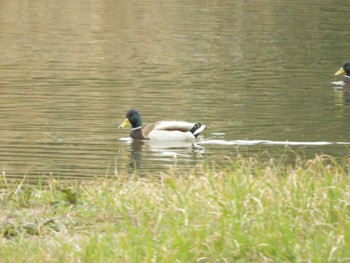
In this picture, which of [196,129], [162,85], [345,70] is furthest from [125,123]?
[345,70]

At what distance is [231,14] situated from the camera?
44.7 meters

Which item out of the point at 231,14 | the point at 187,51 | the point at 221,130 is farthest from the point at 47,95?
Result: the point at 231,14

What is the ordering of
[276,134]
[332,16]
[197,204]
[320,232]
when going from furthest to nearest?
[332,16], [276,134], [197,204], [320,232]

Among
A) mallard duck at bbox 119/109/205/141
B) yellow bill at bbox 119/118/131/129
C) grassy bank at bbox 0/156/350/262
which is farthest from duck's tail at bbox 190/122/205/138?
grassy bank at bbox 0/156/350/262

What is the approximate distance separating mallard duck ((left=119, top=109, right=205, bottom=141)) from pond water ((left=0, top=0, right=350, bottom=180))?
0.66 feet

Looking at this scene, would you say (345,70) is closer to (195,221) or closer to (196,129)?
(196,129)

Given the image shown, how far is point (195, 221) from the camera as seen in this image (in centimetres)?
646

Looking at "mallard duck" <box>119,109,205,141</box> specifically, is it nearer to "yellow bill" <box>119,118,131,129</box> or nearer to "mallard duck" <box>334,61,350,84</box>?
"yellow bill" <box>119,118,131,129</box>

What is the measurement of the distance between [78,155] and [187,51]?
625 inches

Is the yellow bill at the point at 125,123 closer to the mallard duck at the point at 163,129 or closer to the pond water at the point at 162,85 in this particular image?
the mallard duck at the point at 163,129

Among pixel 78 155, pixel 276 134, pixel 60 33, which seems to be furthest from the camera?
pixel 60 33

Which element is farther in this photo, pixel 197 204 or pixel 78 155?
pixel 78 155

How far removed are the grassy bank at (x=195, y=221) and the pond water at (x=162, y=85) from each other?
1.26 m

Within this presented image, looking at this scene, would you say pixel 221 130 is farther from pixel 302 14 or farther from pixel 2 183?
pixel 302 14
